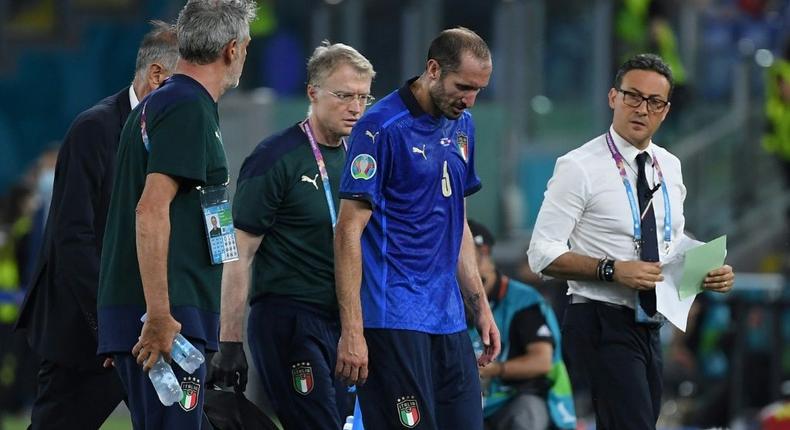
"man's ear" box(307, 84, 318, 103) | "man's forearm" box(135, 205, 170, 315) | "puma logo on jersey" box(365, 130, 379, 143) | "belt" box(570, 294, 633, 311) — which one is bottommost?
"belt" box(570, 294, 633, 311)

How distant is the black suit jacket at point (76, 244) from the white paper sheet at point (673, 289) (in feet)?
7.94

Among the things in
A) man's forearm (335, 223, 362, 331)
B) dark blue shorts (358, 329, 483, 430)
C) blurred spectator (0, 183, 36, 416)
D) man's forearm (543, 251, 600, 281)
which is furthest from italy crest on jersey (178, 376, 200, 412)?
blurred spectator (0, 183, 36, 416)

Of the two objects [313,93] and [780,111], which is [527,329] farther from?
[780,111]

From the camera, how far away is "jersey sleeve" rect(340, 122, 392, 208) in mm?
6789

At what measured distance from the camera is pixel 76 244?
23.0 feet

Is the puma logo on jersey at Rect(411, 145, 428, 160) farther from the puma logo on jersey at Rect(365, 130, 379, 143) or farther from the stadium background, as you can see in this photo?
the stadium background

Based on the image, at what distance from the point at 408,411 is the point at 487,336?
587 millimetres

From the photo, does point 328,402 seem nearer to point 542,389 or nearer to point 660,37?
point 542,389

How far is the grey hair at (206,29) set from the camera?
6160 millimetres

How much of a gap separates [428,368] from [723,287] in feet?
4.90

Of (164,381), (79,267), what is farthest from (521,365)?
(164,381)

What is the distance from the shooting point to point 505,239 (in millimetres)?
15562

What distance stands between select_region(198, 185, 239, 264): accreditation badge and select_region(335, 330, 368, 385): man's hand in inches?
29.9

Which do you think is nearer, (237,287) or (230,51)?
(230,51)
